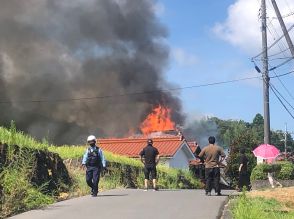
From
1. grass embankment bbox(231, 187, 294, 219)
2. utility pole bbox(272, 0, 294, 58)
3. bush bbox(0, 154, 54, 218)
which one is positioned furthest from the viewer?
utility pole bbox(272, 0, 294, 58)

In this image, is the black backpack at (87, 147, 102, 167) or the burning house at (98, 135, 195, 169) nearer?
the black backpack at (87, 147, 102, 167)

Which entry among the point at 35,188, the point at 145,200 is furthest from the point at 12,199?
the point at 145,200

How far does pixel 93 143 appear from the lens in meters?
13.2

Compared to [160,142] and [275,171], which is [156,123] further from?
[275,171]

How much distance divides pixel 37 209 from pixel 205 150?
526 cm

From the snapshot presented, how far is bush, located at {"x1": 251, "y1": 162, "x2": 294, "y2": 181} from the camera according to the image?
20406 millimetres

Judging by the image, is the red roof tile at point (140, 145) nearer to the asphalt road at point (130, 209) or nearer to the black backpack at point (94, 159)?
the black backpack at point (94, 159)

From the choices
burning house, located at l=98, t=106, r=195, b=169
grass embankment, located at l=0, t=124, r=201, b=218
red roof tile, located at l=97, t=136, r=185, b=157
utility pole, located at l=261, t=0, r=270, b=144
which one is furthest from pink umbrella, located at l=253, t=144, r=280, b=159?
red roof tile, located at l=97, t=136, r=185, b=157

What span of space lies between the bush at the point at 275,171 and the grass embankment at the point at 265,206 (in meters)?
5.58

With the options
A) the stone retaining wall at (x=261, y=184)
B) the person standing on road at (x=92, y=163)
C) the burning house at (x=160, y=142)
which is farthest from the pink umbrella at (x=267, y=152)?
the burning house at (x=160, y=142)

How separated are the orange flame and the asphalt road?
1162 inches

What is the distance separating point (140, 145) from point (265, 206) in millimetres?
26441

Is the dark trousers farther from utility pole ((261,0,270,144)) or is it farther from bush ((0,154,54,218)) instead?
utility pole ((261,0,270,144))

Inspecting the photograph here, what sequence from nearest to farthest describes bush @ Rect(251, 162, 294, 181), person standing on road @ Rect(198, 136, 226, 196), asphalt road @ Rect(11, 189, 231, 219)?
asphalt road @ Rect(11, 189, 231, 219)
person standing on road @ Rect(198, 136, 226, 196)
bush @ Rect(251, 162, 294, 181)
